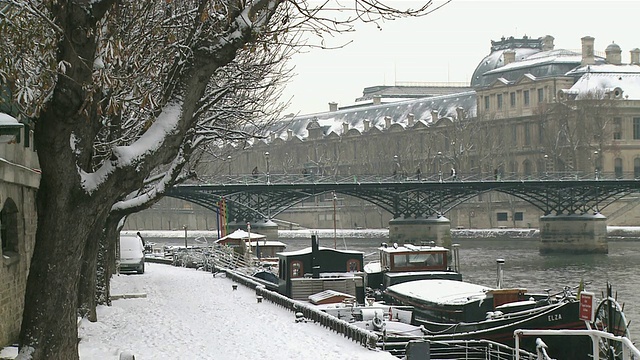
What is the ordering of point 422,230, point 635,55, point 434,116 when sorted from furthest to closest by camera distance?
point 434,116 → point 635,55 → point 422,230

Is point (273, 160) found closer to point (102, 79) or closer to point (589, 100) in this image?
point (589, 100)

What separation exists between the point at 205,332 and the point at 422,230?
170ft

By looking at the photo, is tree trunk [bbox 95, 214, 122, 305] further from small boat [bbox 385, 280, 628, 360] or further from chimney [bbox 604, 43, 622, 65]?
chimney [bbox 604, 43, 622, 65]

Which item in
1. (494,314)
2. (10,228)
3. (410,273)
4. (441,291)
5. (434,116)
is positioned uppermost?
(434,116)

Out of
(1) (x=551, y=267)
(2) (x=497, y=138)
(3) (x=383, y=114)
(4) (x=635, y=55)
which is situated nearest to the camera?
(1) (x=551, y=267)

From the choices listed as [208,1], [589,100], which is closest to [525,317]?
[208,1]

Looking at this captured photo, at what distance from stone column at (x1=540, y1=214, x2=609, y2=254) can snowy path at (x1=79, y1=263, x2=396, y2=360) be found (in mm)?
44608

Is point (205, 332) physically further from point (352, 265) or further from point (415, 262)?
point (415, 262)

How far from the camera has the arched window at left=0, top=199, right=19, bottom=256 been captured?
16609 millimetres

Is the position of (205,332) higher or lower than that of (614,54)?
lower

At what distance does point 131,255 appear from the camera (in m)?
40.5

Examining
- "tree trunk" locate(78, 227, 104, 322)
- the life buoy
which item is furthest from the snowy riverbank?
"tree trunk" locate(78, 227, 104, 322)

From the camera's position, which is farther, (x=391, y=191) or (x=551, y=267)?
(x=391, y=191)

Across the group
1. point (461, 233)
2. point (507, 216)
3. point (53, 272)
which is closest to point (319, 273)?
point (53, 272)
